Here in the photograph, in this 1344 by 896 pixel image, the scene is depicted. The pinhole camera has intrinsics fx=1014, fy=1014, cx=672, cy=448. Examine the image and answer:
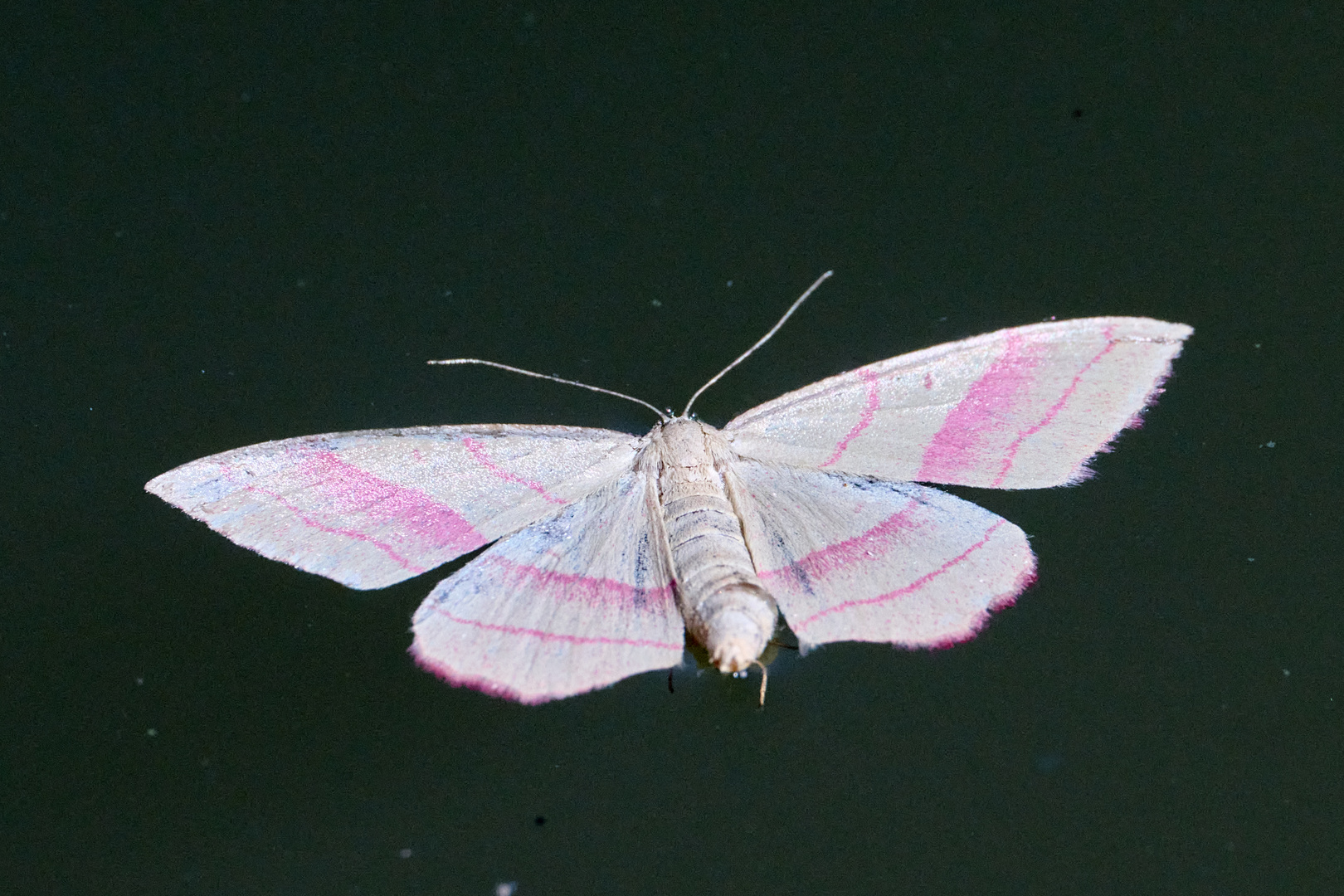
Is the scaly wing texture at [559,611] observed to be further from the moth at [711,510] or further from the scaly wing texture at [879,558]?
the scaly wing texture at [879,558]

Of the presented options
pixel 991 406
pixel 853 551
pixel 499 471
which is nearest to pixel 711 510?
pixel 853 551

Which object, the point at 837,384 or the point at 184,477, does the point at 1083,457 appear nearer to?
the point at 837,384

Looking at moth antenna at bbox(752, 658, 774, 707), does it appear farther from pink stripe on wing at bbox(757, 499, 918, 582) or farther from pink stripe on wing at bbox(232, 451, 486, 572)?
pink stripe on wing at bbox(232, 451, 486, 572)

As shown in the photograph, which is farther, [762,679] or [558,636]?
[762,679]

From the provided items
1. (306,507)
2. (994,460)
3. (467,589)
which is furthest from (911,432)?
(306,507)

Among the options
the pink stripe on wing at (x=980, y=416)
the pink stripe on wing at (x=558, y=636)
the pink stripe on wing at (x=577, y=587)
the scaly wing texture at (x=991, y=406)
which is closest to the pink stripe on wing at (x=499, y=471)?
the pink stripe on wing at (x=577, y=587)

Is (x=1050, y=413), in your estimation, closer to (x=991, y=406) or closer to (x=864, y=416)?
(x=991, y=406)

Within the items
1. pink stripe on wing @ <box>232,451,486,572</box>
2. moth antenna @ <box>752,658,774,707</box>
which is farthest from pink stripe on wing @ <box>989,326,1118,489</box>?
pink stripe on wing @ <box>232,451,486,572</box>
